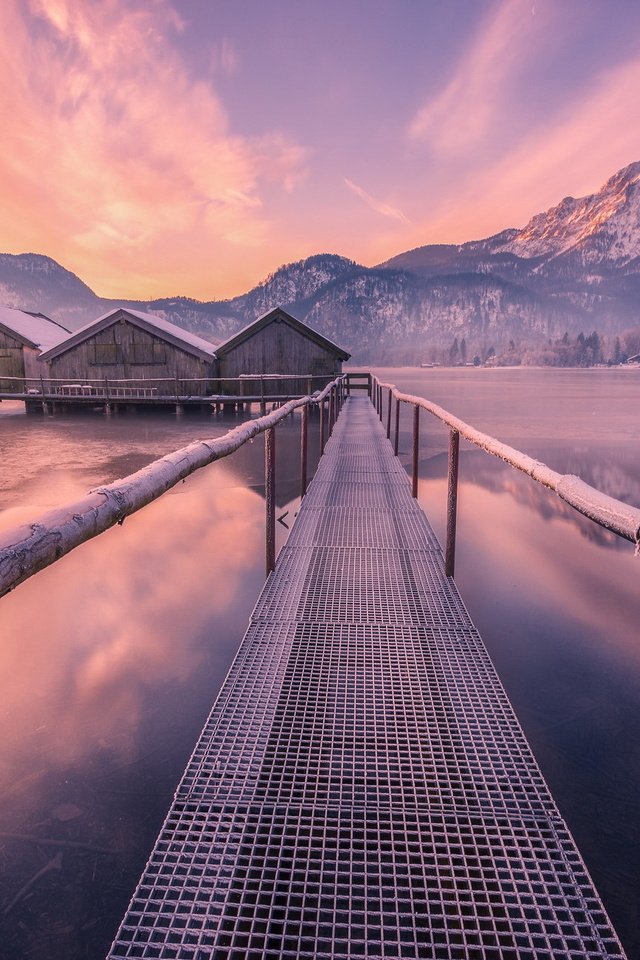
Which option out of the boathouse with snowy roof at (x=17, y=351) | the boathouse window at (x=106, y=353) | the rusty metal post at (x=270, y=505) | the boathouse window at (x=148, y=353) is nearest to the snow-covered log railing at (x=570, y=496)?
the rusty metal post at (x=270, y=505)

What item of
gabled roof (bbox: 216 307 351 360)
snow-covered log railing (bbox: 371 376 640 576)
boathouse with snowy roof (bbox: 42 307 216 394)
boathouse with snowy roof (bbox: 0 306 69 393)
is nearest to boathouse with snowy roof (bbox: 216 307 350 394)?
gabled roof (bbox: 216 307 351 360)

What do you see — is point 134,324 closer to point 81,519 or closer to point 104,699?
point 104,699

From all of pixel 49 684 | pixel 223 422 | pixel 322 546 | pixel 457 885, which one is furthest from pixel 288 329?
pixel 457 885

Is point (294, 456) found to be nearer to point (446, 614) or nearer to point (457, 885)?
point (446, 614)

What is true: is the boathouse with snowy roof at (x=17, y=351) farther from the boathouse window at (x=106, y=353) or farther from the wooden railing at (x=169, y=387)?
the boathouse window at (x=106, y=353)

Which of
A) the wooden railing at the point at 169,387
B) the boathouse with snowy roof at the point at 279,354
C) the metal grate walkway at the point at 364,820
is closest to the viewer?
the metal grate walkway at the point at 364,820

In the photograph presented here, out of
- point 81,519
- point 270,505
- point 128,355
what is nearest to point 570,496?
point 81,519

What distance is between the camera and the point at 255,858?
187 centimetres

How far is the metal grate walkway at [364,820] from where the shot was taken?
1.61 meters

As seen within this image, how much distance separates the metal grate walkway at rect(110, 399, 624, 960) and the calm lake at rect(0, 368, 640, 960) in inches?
12.8

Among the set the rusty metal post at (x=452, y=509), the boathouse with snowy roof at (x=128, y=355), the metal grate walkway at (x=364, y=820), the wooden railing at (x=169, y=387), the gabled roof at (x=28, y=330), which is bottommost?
the metal grate walkway at (x=364, y=820)

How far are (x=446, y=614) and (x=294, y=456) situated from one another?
395 inches

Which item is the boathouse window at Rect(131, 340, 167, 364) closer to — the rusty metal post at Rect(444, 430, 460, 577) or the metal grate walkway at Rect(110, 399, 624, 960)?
the rusty metal post at Rect(444, 430, 460, 577)

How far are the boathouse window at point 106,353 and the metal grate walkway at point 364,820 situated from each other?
2575 centimetres
